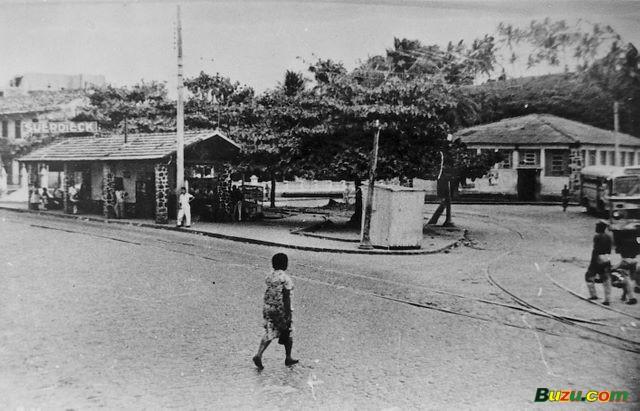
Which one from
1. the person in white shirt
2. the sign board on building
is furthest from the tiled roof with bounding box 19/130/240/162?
the person in white shirt

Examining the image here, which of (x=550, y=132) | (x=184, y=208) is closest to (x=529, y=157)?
(x=550, y=132)

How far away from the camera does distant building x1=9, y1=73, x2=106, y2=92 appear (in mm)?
7094

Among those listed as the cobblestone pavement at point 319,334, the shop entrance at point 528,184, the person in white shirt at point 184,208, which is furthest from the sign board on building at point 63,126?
the shop entrance at point 528,184

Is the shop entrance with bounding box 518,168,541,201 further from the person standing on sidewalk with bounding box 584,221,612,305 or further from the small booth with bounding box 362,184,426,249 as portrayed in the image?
the small booth with bounding box 362,184,426,249

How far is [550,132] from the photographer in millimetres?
5703

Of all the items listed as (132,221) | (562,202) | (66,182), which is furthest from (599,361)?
(66,182)

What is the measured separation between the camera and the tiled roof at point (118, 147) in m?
16.9

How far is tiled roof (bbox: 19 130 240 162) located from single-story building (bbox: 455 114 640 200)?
34.0 ft

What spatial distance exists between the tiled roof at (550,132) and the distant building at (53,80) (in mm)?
4809

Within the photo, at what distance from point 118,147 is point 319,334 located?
48.6ft

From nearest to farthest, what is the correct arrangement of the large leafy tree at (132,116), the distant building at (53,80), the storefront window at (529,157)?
the storefront window at (529,157), the distant building at (53,80), the large leafy tree at (132,116)

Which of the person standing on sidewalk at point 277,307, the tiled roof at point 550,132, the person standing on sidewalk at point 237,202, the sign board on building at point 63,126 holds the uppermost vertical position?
the sign board on building at point 63,126

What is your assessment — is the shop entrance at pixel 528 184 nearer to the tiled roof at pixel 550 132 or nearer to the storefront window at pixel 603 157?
the tiled roof at pixel 550 132

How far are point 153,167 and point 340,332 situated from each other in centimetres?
1361
